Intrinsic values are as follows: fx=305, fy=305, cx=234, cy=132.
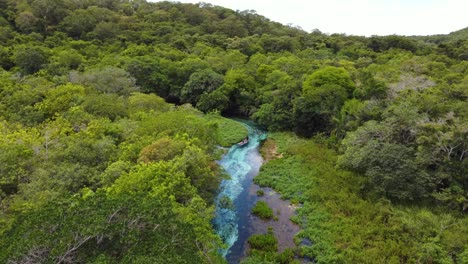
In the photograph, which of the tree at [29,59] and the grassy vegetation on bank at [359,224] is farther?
the tree at [29,59]

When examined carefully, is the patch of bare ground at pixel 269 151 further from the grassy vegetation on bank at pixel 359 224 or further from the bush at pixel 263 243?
the bush at pixel 263 243

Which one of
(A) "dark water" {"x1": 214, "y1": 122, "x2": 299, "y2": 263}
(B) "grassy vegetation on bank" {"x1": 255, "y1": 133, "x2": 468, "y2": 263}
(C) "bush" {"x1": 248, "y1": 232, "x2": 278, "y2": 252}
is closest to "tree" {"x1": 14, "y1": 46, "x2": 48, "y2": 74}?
(A) "dark water" {"x1": 214, "y1": 122, "x2": 299, "y2": 263}

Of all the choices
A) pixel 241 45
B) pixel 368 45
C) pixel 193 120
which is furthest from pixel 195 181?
pixel 368 45

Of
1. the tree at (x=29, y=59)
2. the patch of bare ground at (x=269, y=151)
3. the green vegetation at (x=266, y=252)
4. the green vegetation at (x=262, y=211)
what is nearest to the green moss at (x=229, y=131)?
the patch of bare ground at (x=269, y=151)

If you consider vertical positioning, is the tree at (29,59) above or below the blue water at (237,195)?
above

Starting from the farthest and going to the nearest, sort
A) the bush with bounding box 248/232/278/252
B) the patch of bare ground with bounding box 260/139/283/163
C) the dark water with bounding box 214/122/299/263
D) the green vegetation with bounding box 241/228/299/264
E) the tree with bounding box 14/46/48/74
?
1. the tree with bounding box 14/46/48/74
2. the patch of bare ground with bounding box 260/139/283/163
3. the dark water with bounding box 214/122/299/263
4. the bush with bounding box 248/232/278/252
5. the green vegetation with bounding box 241/228/299/264

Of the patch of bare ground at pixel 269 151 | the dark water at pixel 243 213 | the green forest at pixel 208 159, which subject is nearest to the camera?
the green forest at pixel 208 159

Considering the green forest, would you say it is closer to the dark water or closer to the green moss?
the green moss

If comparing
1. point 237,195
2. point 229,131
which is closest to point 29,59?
point 229,131
